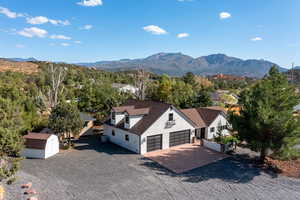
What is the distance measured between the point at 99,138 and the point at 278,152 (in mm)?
20642

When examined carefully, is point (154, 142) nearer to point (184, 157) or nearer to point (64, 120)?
point (184, 157)

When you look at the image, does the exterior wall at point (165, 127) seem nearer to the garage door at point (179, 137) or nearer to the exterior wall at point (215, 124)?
the garage door at point (179, 137)

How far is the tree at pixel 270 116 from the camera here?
16531 mm

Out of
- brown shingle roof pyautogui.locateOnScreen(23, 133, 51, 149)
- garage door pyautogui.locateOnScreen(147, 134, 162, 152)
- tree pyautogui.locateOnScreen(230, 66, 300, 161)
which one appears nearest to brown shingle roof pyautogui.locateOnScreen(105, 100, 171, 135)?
garage door pyautogui.locateOnScreen(147, 134, 162, 152)

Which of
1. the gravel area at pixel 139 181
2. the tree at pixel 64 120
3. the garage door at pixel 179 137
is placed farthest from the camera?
the garage door at pixel 179 137

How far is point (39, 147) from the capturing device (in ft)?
64.9

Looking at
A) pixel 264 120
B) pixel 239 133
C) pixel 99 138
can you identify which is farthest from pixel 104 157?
pixel 264 120

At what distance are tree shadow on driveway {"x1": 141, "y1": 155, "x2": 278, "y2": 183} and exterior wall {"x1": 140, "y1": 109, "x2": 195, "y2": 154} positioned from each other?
251cm

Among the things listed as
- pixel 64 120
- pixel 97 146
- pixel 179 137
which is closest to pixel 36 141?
pixel 64 120

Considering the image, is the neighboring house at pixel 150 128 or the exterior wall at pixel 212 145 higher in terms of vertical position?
the neighboring house at pixel 150 128

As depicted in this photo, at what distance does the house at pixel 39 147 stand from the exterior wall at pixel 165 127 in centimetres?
946

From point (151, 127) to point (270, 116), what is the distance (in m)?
11.3

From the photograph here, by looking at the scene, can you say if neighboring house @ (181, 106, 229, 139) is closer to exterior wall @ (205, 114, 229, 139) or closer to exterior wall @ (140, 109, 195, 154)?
exterior wall @ (205, 114, 229, 139)

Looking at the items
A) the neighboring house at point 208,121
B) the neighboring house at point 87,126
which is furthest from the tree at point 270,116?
the neighboring house at point 87,126
